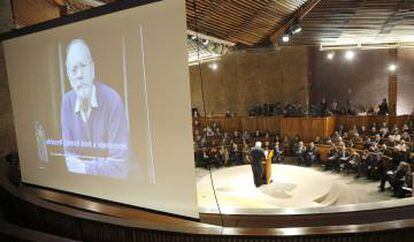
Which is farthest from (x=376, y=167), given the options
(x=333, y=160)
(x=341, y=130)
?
(x=341, y=130)

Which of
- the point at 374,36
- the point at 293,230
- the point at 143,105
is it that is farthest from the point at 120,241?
the point at 374,36

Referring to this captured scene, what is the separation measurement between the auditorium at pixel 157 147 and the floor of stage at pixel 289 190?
0.15 ft

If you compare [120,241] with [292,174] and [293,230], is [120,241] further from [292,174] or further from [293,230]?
[292,174]

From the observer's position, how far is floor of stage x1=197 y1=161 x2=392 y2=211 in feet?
22.2

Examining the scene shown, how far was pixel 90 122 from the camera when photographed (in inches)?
161

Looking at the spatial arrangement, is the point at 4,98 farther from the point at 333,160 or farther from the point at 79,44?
the point at 333,160

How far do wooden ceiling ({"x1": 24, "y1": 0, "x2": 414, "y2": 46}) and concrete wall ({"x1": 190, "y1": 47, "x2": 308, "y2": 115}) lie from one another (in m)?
3.26

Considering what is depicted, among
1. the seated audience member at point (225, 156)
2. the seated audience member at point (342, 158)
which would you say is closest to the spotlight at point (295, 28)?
the seated audience member at point (342, 158)

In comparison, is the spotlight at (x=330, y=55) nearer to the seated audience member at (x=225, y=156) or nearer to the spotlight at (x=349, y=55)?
the spotlight at (x=349, y=55)

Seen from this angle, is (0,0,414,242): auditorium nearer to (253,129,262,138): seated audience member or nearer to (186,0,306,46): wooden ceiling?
(186,0,306,46): wooden ceiling

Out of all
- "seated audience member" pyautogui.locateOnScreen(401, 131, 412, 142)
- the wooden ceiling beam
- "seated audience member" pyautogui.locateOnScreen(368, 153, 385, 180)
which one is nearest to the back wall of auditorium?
the wooden ceiling beam

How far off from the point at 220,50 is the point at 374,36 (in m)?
5.04

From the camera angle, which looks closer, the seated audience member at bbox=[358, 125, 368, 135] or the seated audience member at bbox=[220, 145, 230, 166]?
the seated audience member at bbox=[220, 145, 230, 166]

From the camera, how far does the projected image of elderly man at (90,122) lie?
3.79 meters
